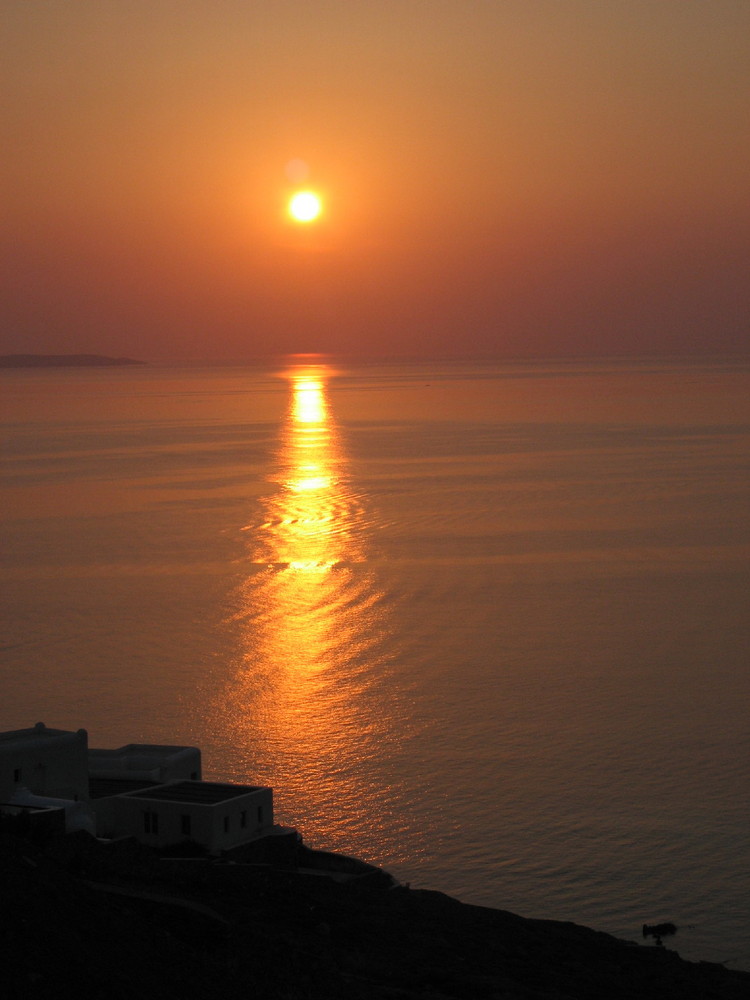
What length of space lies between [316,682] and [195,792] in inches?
343

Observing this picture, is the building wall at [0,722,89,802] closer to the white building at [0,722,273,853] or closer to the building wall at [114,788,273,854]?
the white building at [0,722,273,853]

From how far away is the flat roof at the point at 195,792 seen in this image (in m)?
14.6

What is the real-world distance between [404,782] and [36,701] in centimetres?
700

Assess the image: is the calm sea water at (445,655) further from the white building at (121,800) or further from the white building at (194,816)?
the white building at (121,800)

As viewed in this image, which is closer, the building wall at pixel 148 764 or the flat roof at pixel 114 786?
the flat roof at pixel 114 786

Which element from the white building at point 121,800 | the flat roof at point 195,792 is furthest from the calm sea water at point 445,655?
the white building at point 121,800

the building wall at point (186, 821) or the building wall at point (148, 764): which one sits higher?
the building wall at point (148, 764)

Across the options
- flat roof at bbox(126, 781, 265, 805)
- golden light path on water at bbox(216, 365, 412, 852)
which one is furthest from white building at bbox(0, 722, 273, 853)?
golden light path on water at bbox(216, 365, 412, 852)

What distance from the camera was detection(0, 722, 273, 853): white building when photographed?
1409 cm

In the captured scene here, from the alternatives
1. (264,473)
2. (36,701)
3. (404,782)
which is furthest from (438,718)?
(264,473)

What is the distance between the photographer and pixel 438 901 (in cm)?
1453

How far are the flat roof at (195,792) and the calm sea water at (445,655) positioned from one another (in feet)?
6.88

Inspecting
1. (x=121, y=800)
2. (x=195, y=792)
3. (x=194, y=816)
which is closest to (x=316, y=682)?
(x=195, y=792)

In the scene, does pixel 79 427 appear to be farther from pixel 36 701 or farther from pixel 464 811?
pixel 464 811
